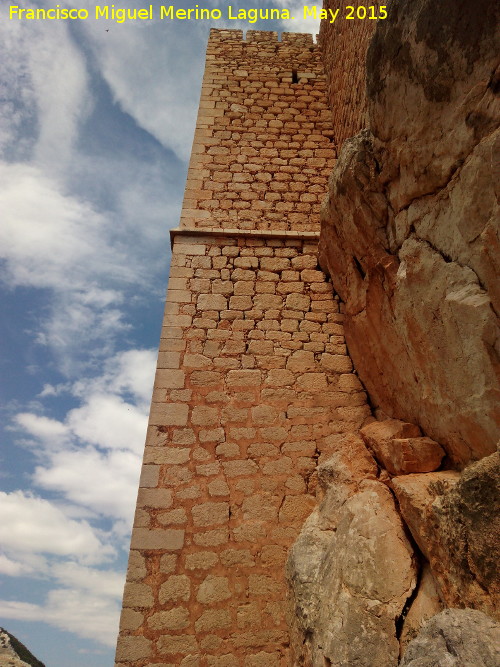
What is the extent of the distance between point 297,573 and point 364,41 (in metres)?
5.15

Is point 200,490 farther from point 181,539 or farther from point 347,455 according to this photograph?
point 347,455

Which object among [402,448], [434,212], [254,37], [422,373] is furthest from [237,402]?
[254,37]

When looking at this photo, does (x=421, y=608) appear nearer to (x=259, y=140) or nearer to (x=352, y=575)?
(x=352, y=575)

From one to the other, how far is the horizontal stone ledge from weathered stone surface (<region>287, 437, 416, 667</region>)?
265 centimetres

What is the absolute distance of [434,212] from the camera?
2637mm

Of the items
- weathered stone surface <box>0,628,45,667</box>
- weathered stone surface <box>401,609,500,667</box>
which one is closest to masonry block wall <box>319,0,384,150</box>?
weathered stone surface <box>401,609,500,667</box>

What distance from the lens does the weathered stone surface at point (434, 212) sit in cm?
221

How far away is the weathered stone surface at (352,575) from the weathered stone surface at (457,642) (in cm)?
49

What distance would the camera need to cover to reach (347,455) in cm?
344

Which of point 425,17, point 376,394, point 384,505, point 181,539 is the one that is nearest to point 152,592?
point 181,539

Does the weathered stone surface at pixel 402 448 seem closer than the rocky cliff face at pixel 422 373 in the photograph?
No

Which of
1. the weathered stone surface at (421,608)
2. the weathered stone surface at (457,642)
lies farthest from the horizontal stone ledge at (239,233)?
the weathered stone surface at (457,642)

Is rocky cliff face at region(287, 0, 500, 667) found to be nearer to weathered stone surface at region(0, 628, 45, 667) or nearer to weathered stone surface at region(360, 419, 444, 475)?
weathered stone surface at region(360, 419, 444, 475)

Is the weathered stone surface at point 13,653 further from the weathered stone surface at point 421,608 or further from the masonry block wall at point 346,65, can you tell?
the masonry block wall at point 346,65
